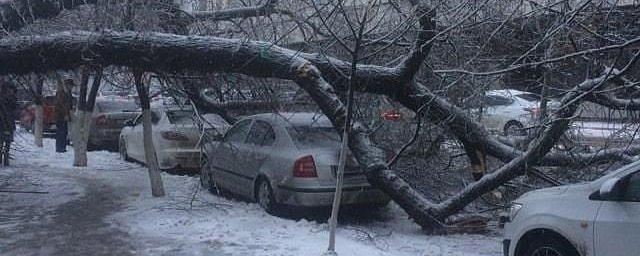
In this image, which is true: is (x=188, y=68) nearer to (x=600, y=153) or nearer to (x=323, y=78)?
(x=323, y=78)

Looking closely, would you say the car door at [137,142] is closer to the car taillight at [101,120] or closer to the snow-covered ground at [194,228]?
the snow-covered ground at [194,228]

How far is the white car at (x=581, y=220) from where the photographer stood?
5.80 metres

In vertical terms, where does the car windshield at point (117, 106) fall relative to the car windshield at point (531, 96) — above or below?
below

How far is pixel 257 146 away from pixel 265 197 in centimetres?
87

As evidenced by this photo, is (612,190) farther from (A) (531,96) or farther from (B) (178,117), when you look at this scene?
(B) (178,117)

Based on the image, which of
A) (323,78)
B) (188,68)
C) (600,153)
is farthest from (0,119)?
(600,153)

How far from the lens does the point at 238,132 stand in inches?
451

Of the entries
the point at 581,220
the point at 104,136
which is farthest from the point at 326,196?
the point at 104,136

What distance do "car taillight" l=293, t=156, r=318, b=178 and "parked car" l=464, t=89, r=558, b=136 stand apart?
254cm

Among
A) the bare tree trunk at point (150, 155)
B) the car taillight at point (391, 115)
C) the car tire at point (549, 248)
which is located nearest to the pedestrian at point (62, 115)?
the bare tree trunk at point (150, 155)

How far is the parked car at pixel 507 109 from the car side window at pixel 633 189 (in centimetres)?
291

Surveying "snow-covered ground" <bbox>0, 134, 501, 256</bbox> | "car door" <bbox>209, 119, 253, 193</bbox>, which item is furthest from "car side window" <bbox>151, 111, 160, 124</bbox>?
"car door" <bbox>209, 119, 253, 193</bbox>

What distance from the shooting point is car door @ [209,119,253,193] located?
10938 mm

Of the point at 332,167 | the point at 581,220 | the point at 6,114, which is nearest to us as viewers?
the point at 581,220
